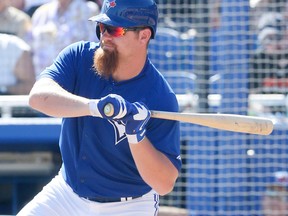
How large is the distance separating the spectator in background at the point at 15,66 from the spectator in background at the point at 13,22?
0.06 meters

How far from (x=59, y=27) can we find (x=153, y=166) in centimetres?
306

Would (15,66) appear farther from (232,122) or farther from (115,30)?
(232,122)

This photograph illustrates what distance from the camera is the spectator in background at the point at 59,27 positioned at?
20.3 ft

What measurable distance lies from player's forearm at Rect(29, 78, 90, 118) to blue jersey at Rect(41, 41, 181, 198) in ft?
0.40

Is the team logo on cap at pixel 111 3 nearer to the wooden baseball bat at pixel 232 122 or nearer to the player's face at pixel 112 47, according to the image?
the player's face at pixel 112 47

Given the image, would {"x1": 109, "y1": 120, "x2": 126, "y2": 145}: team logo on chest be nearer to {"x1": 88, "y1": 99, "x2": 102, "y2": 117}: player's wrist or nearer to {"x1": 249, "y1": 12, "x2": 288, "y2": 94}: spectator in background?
{"x1": 88, "y1": 99, "x2": 102, "y2": 117}: player's wrist

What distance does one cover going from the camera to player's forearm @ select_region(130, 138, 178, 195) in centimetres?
328

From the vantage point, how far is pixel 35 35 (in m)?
6.31

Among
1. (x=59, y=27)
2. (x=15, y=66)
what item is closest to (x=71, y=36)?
(x=59, y=27)

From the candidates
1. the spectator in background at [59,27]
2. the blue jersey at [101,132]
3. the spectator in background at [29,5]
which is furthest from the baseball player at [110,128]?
the spectator in background at [29,5]

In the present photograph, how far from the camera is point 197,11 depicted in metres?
6.28

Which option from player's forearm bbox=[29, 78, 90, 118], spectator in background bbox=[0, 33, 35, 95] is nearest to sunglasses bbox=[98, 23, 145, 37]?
player's forearm bbox=[29, 78, 90, 118]

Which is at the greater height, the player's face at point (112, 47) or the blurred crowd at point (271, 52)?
the blurred crowd at point (271, 52)

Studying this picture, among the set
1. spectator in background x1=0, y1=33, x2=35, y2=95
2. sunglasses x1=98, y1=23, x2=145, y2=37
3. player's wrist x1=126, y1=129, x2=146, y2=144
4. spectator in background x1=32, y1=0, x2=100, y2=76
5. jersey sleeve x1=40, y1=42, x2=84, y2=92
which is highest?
spectator in background x1=32, y1=0, x2=100, y2=76
